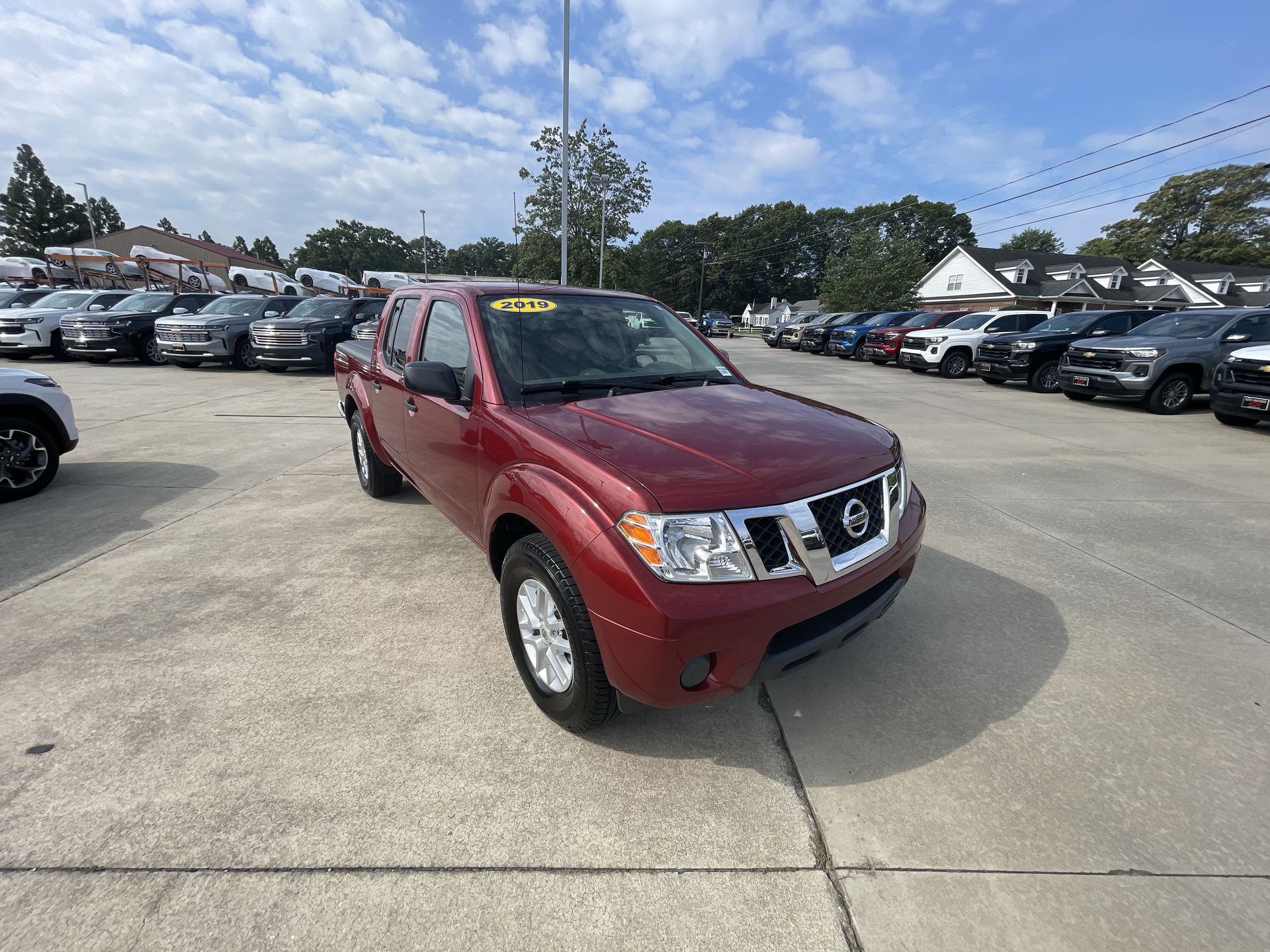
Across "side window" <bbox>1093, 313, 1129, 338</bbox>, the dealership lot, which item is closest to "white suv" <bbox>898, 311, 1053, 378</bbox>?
"side window" <bbox>1093, 313, 1129, 338</bbox>

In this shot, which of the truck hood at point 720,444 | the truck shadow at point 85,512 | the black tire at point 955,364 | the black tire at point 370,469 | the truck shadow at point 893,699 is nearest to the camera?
the truck hood at point 720,444

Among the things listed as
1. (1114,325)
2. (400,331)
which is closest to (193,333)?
(400,331)

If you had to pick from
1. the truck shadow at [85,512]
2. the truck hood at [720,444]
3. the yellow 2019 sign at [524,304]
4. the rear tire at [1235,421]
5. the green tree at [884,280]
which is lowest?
the truck shadow at [85,512]

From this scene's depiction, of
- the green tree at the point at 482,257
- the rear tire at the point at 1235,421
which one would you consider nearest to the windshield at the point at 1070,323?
the rear tire at the point at 1235,421

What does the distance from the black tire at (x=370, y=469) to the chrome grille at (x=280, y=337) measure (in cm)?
974

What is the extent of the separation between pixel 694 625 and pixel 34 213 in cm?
9552

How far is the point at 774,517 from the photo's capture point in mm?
2016

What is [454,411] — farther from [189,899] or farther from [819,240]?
[819,240]

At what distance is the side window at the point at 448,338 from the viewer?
314 cm

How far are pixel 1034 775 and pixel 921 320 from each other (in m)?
20.5

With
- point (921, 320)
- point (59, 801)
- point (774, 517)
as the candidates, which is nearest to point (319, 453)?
point (59, 801)

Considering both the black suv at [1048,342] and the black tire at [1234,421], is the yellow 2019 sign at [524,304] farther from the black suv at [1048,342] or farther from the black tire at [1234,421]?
the black suv at [1048,342]

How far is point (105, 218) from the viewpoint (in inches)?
3533

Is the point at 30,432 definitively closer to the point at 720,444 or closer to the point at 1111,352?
the point at 720,444
